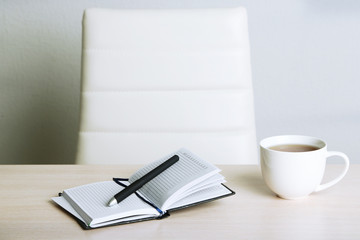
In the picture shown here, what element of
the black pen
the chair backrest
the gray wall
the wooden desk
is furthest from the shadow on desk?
the gray wall

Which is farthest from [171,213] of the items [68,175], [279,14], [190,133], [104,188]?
[279,14]

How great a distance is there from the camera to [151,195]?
0.84 meters

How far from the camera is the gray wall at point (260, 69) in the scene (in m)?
1.89

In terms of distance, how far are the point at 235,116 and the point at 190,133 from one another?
133mm

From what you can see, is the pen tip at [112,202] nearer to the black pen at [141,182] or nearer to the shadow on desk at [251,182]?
the black pen at [141,182]

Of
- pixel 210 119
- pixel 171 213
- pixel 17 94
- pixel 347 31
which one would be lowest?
pixel 171 213

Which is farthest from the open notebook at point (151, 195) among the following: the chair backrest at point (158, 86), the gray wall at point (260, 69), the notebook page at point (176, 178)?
the gray wall at point (260, 69)

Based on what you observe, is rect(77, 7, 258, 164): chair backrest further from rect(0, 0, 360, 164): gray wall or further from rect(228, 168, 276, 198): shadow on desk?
rect(0, 0, 360, 164): gray wall

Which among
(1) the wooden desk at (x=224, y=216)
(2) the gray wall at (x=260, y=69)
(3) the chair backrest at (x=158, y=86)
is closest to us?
(1) the wooden desk at (x=224, y=216)

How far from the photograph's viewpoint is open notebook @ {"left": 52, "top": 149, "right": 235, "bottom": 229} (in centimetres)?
77

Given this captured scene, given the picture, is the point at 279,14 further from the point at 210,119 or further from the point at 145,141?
the point at 145,141

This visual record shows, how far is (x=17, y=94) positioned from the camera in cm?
197

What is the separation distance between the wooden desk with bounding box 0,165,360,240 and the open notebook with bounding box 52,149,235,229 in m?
0.02

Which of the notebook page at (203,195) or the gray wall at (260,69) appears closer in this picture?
the notebook page at (203,195)
